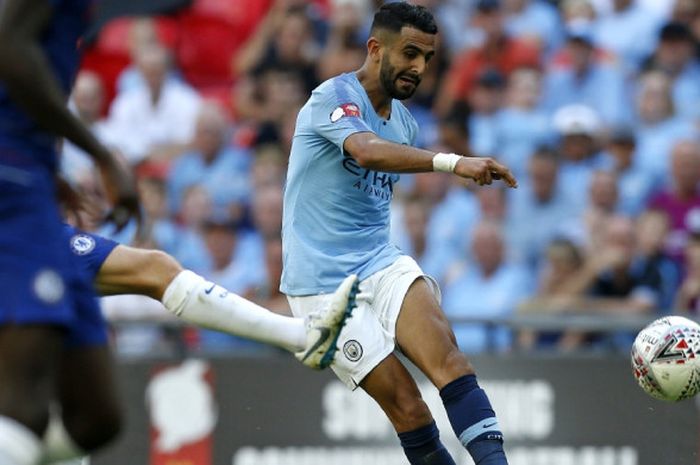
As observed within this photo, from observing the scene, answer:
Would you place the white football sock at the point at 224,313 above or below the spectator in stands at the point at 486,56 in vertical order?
below

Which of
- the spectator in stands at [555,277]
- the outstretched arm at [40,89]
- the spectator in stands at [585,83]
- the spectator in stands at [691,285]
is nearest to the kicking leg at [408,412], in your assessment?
the outstretched arm at [40,89]

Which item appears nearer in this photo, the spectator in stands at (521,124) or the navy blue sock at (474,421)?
the navy blue sock at (474,421)

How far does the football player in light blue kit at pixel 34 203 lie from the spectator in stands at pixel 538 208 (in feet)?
22.6

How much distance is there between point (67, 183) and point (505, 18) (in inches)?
325

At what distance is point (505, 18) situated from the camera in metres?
12.8

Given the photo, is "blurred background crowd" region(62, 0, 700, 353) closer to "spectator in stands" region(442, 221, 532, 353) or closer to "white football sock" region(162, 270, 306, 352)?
"spectator in stands" region(442, 221, 532, 353)

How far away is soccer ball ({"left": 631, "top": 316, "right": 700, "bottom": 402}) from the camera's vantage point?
23.5ft

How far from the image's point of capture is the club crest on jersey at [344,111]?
6.91 m

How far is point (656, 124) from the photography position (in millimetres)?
11703

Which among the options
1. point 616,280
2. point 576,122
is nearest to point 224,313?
point 616,280

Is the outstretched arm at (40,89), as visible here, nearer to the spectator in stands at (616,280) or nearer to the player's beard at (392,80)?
the player's beard at (392,80)

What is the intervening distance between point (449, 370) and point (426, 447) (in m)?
0.43

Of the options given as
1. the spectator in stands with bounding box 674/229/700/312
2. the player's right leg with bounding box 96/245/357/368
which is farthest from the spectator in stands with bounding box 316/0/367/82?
the player's right leg with bounding box 96/245/357/368

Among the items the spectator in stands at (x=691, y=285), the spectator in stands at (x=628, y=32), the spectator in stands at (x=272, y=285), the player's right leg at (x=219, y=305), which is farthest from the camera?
the spectator in stands at (x=628, y=32)
